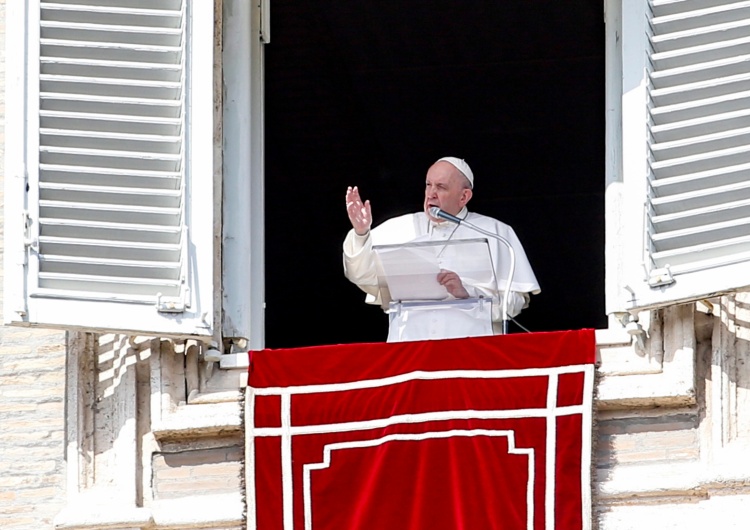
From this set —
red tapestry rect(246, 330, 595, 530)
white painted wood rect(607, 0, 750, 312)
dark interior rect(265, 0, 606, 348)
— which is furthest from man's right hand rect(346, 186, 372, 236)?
dark interior rect(265, 0, 606, 348)

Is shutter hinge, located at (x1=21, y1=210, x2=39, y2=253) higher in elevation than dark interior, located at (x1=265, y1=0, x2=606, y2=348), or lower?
lower

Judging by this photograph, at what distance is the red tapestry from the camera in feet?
23.7

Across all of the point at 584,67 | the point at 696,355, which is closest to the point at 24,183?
the point at 696,355

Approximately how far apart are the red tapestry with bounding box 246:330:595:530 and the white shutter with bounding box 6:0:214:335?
397 mm

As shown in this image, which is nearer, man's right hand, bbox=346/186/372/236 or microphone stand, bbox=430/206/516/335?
microphone stand, bbox=430/206/516/335

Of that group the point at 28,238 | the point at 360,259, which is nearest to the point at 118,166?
the point at 28,238

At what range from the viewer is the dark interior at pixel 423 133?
34.7 ft

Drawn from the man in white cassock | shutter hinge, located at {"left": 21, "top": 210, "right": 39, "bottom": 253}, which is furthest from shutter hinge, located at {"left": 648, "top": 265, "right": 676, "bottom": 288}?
shutter hinge, located at {"left": 21, "top": 210, "right": 39, "bottom": 253}

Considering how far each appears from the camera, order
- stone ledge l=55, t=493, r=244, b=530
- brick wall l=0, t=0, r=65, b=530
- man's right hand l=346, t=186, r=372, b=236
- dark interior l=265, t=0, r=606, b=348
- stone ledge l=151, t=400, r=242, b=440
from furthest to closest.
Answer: dark interior l=265, t=0, r=606, b=348 → man's right hand l=346, t=186, r=372, b=236 → brick wall l=0, t=0, r=65, b=530 → stone ledge l=151, t=400, r=242, b=440 → stone ledge l=55, t=493, r=244, b=530

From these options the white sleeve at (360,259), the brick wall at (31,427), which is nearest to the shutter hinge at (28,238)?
the brick wall at (31,427)

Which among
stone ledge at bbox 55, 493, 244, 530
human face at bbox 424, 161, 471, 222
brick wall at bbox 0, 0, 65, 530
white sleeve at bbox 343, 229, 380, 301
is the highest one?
human face at bbox 424, 161, 471, 222

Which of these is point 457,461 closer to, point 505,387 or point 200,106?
point 505,387

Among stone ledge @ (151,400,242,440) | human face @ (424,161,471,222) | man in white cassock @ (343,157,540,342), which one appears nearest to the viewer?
stone ledge @ (151,400,242,440)

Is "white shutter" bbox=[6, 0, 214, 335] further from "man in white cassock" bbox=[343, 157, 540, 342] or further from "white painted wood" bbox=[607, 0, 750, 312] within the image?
"white painted wood" bbox=[607, 0, 750, 312]
